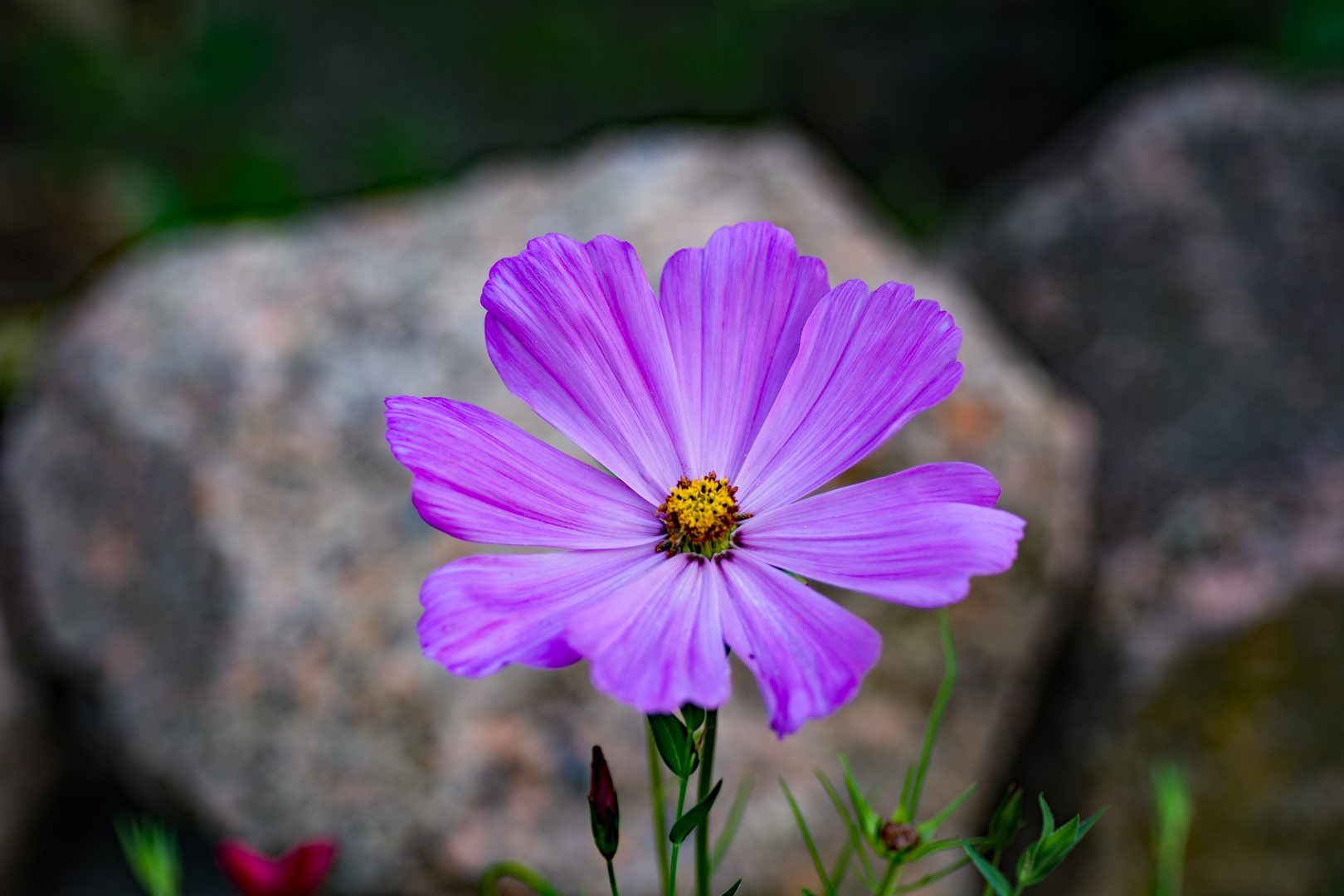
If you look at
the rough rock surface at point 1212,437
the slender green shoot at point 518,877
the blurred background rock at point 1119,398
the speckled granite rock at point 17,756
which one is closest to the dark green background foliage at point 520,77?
the blurred background rock at point 1119,398

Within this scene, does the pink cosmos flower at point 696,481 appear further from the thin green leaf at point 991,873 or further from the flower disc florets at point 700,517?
the thin green leaf at point 991,873

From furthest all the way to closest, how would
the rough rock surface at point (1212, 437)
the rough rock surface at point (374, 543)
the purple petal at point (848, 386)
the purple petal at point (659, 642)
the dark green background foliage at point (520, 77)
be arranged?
the dark green background foliage at point (520, 77) < the rough rock surface at point (1212, 437) < the rough rock surface at point (374, 543) < the purple petal at point (848, 386) < the purple petal at point (659, 642)

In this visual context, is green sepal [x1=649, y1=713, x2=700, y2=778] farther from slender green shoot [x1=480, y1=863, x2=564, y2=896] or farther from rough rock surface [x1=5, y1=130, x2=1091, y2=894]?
rough rock surface [x1=5, y1=130, x2=1091, y2=894]

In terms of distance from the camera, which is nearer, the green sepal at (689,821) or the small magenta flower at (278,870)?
the green sepal at (689,821)

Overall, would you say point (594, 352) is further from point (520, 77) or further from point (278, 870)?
point (520, 77)

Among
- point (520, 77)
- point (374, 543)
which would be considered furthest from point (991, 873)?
point (520, 77)

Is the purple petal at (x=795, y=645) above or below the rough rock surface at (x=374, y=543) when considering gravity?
below
